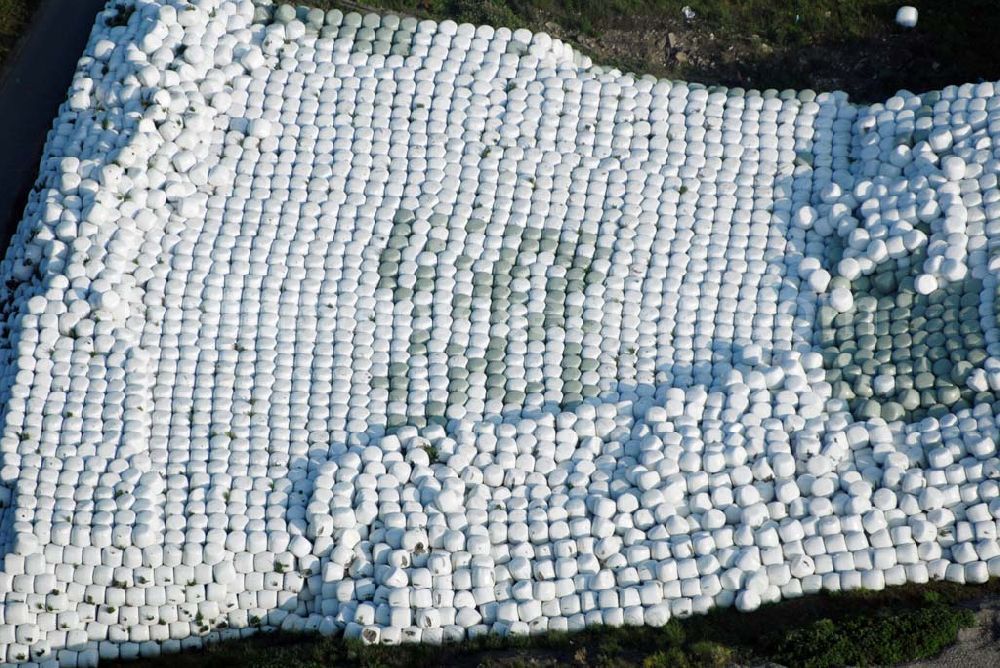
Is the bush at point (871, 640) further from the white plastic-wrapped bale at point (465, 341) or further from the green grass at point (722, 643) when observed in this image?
the white plastic-wrapped bale at point (465, 341)

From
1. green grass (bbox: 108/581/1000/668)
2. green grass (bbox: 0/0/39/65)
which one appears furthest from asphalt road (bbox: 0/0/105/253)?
green grass (bbox: 108/581/1000/668)

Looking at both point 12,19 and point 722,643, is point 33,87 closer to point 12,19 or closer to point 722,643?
point 12,19

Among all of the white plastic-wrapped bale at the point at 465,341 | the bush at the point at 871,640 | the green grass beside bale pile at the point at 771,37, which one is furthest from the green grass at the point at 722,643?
the green grass beside bale pile at the point at 771,37

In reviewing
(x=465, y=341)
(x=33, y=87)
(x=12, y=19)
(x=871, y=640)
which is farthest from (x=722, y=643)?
(x=12, y=19)

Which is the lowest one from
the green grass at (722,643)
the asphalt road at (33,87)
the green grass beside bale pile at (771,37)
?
the green grass at (722,643)

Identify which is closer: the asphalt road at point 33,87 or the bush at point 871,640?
the bush at point 871,640

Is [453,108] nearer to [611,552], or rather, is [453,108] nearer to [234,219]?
[234,219]
